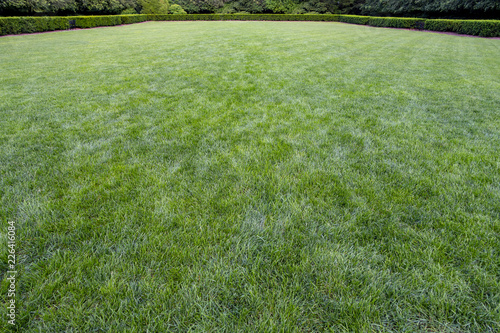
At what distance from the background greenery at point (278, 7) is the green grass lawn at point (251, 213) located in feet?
82.6

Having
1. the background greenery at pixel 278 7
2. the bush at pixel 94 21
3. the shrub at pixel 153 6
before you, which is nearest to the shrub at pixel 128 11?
the background greenery at pixel 278 7

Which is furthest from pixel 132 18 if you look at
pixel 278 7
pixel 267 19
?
pixel 278 7

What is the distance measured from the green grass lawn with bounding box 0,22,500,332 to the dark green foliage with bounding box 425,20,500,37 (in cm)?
1966

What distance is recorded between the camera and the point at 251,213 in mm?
1931

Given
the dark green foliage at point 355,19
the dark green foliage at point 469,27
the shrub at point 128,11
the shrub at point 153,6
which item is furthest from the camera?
the shrub at point 153,6

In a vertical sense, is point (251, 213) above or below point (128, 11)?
below

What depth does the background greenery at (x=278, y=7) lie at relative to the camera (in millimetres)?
20062

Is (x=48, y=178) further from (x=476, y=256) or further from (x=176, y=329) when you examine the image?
(x=476, y=256)

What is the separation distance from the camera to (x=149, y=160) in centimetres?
266

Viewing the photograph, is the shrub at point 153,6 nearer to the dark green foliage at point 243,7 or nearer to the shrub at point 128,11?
the shrub at point 128,11

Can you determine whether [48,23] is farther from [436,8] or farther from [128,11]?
[436,8]

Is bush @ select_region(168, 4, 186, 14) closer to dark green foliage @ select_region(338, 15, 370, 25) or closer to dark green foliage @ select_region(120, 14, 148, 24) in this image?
dark green foliage @ select_region(120, 14, 148, 24)

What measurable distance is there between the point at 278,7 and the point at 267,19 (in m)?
4.51

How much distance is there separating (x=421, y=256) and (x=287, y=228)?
A: 93 cm
